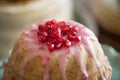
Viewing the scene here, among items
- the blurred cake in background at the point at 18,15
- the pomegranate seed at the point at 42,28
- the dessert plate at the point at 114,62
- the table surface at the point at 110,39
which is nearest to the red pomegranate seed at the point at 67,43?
the pomegranate seed at the point at 42,28

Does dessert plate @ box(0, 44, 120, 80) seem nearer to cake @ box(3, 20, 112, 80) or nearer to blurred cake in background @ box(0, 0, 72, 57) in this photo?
cake @ box(3, 20, 112, 80)

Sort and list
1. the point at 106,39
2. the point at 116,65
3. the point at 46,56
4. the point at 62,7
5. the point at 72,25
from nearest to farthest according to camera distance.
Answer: the point at 46,56, the point at 72,25, the point at 116,65, the point at 106,39, the point at 62,7

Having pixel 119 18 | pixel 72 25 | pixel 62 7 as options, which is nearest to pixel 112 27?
pixel 119 18

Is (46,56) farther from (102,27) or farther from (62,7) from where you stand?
(62,7)

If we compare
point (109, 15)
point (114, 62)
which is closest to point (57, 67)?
point (114, 62)

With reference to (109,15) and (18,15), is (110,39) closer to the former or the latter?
(109,15)

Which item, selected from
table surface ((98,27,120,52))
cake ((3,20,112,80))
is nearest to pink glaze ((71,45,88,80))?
cake ((3,20,112,80))

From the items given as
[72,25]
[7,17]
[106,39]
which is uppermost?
[72,25]
